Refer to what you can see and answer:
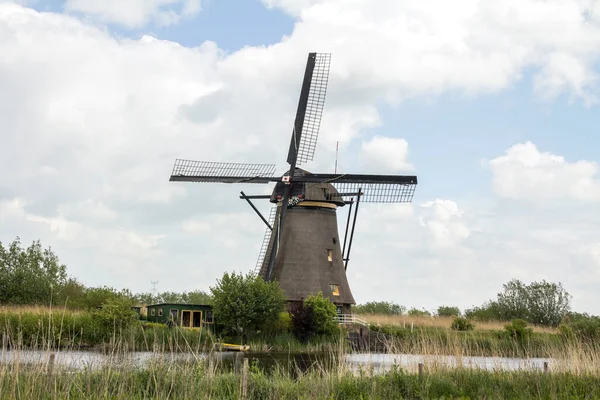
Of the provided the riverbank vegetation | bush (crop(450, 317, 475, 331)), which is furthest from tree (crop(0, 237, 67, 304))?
bush (crop(450, 317, 475, 331))

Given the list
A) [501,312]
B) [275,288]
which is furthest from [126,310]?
[501,312]

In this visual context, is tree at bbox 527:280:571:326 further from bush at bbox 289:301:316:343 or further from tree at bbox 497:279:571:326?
bush at bbox 289:301:316:343

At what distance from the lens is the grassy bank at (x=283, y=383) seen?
10641mm

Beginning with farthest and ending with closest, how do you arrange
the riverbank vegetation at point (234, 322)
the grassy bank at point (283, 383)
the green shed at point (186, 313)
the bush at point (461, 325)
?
the bush at point (461, 325) → the green shed at point (186, 313) → the riverbank vegetation at point (234, 322) → the grassy bank at point (283, 383)

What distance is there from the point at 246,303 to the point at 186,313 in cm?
432

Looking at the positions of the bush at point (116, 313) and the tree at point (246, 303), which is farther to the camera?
the tree at point (246, 303)

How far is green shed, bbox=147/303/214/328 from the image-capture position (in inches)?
1330

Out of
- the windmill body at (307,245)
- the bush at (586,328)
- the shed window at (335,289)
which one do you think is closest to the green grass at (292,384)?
the windmill body at (307,245)

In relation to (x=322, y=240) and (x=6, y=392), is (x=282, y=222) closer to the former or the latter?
(x=322, y=240)

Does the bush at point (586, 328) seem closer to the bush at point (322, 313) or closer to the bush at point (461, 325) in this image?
the bush at point (461, 325)

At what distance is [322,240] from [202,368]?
20.6 meters

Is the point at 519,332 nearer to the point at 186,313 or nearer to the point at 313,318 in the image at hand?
the point at 313,318

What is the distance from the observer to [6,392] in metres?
9.83

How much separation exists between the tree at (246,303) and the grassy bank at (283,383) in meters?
16.6
